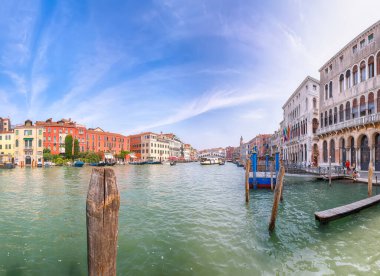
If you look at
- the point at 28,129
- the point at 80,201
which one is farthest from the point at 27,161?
the point at 80,201

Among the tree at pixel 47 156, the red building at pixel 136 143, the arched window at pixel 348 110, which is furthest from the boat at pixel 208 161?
the arched window at pixel 348 110

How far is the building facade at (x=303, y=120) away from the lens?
3119 cm

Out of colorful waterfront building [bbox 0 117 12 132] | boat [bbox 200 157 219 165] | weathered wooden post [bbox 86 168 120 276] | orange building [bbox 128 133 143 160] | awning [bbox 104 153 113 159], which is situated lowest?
boat [bbox 200 157 219 165]

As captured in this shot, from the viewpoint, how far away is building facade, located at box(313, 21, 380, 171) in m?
19.5

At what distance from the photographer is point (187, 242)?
613 centimetres

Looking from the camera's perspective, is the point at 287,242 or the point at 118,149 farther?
the point at 118,149

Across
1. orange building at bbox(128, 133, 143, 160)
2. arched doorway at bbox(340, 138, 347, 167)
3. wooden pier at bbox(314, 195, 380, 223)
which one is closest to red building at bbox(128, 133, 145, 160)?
orange building at bbox(128, 133, 143, 160)

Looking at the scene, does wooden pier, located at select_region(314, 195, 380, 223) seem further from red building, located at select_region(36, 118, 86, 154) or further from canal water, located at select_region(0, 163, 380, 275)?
red building, located at select_region(36, 118, 86, 154)

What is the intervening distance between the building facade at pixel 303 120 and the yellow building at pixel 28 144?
1937 inches

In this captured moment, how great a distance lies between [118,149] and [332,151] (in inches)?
2325

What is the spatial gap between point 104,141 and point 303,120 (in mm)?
51096

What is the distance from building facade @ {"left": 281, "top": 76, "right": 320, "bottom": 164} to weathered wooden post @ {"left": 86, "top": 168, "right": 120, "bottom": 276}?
27353mm

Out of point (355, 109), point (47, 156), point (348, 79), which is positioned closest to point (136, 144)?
point (47, 156)

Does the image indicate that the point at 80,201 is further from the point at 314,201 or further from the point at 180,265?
the point at 314,201
